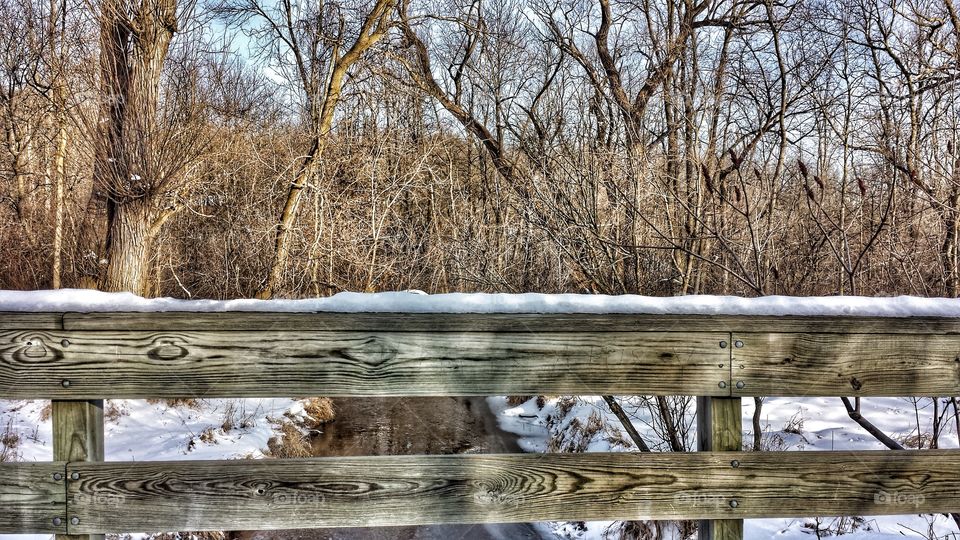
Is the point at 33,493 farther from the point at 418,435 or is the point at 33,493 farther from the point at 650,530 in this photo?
the point at 418,435

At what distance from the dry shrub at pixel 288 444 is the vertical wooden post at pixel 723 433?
605 centimetres

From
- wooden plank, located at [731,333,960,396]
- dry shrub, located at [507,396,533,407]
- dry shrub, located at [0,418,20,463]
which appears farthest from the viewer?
dry shrub, located at [507,396,533,407]

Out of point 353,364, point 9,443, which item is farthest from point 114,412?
point 353,364

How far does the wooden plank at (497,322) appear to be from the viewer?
1713 millimetres

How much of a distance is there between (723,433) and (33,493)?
2.01 m

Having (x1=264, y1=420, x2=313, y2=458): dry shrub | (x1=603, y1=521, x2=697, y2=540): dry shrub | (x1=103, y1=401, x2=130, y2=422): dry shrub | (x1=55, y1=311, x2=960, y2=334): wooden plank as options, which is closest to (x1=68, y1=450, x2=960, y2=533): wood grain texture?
(x1=55, y1=311, x2=960, y2=334): wooden plank

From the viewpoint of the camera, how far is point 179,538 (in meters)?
4.79

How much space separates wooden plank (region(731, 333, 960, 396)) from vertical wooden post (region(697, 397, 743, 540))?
57 mm

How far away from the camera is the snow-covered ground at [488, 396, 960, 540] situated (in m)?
4.08

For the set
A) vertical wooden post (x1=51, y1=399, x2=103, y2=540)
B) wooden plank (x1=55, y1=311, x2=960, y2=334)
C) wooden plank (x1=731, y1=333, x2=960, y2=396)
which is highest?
wooden plank (x1=55, y1=311, x2=960, y2=334)

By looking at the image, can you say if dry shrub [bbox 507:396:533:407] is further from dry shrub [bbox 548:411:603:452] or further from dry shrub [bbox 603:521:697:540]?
dry shrub [bbox 603:521:697:540]

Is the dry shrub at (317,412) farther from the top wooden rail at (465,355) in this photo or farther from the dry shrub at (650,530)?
the top wooden rail at (465,355)

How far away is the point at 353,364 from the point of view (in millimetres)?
1761

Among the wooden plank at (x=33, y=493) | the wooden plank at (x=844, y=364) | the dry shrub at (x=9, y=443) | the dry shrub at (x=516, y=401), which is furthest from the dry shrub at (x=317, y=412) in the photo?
the wooden plank at (x=844, y=364)
